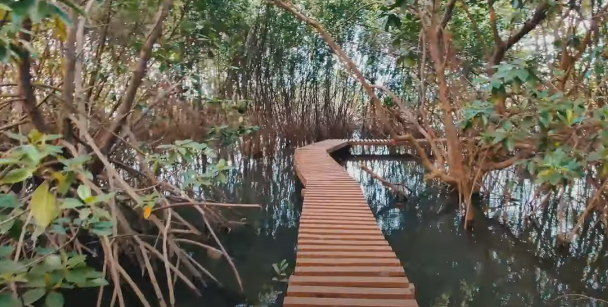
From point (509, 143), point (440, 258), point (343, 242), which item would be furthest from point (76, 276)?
point (440, 258)

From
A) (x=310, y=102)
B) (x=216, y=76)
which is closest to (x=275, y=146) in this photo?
(x=310, y=102)

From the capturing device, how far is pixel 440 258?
3.67 m

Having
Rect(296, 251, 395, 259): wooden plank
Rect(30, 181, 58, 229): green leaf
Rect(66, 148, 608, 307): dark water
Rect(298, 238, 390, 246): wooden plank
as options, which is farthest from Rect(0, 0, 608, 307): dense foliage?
Rect(298, 238, 390, 246): wooden plank

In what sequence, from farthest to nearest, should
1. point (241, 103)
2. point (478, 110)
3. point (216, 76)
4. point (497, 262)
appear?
point (216, 76)
point (241, 103)
point (497, 262)
point (478, 110)

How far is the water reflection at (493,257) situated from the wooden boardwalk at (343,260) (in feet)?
1.39

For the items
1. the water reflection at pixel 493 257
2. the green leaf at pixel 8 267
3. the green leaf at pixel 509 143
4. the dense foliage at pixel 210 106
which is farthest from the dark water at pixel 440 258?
the green leaf at pixel 8 267

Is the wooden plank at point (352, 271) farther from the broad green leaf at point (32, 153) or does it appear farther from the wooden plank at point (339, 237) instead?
the broad green leaf at point (32, 153)

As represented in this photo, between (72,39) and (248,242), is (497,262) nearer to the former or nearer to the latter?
(248,242)

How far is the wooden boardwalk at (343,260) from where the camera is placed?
229 centimetres

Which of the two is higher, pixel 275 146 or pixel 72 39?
pixel 72 39

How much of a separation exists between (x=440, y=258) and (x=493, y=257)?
38 centimetres

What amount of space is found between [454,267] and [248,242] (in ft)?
4.85

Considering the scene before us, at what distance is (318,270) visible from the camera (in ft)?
8.45

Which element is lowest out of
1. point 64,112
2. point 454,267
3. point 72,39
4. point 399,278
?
point 454,267
